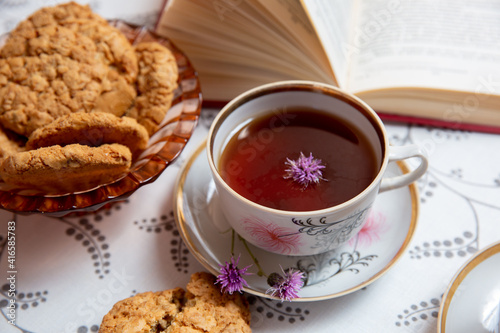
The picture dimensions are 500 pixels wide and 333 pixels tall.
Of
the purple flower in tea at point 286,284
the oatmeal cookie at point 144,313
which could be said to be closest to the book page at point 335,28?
the purple flower in tea at point 286,284

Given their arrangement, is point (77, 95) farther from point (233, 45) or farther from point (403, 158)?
point (403, 158)

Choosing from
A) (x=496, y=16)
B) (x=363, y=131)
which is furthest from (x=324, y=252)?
(x=496, y=16)

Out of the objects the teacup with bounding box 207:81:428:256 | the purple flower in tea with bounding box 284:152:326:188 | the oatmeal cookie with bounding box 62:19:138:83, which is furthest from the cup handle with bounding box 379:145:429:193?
the oatmeal cookie with bounding box 62:19:138:83

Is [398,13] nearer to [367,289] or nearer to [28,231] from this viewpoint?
[367,289]

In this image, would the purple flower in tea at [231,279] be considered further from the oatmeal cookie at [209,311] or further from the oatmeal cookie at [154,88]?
the oatmeal cookie at [154,88]

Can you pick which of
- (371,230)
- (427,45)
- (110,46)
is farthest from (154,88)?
(427,45)

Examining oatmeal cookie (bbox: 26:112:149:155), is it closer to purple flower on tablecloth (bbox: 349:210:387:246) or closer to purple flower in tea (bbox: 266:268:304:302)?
purple flower in tea (bbox: 266:268:304:302)
